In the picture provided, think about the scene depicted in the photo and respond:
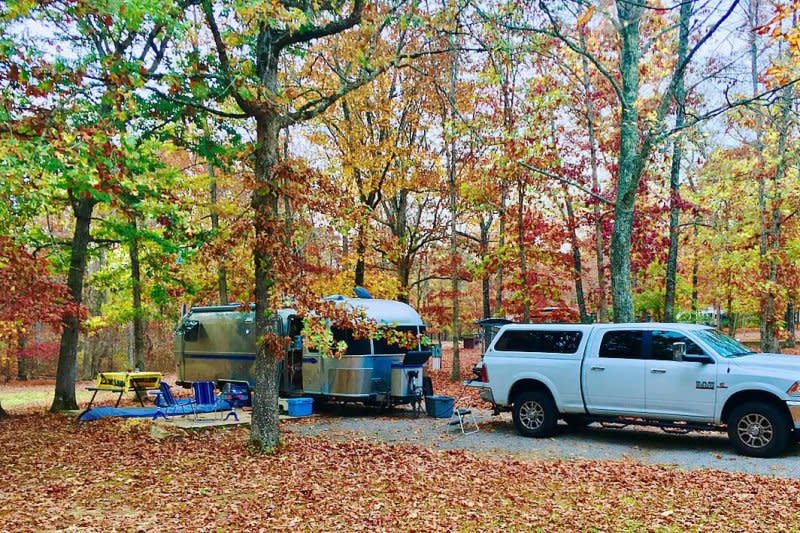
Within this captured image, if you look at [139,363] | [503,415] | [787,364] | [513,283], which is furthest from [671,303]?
[139,363]

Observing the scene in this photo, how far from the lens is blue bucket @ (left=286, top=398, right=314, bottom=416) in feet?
44.7

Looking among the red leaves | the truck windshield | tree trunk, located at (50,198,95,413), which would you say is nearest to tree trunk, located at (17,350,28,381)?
tree trunk, located at (50,198,95,413)

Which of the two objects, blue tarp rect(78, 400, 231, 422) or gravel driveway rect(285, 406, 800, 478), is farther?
blue tarp rect(78, 400, 231, 422)

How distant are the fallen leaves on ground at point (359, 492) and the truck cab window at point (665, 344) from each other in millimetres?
1951

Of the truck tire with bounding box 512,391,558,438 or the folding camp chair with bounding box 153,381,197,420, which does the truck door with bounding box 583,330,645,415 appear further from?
the folding camp chair with bounding box 153,381,197,420

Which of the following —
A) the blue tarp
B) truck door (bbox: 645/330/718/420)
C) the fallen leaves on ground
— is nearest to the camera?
the fallen leaves on ground

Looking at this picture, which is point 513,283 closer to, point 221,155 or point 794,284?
point 794,284

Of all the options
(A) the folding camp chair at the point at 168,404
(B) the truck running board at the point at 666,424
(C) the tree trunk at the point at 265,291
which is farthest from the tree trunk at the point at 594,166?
(A) the folding camp chair at the point at 168,404

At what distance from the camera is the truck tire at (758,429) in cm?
876

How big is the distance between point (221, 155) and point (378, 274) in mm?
11653

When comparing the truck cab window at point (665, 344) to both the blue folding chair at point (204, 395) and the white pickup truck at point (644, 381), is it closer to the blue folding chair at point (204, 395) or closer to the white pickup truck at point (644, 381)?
the white pickup truck at point (644, 381)

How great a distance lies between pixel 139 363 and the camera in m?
17.6

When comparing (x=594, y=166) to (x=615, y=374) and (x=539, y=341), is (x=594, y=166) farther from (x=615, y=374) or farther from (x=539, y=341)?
(x=615, y=374)

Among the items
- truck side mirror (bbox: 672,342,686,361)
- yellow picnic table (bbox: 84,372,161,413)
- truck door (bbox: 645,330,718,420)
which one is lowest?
yellow picnic table (bbox: 84,372,161,413)
